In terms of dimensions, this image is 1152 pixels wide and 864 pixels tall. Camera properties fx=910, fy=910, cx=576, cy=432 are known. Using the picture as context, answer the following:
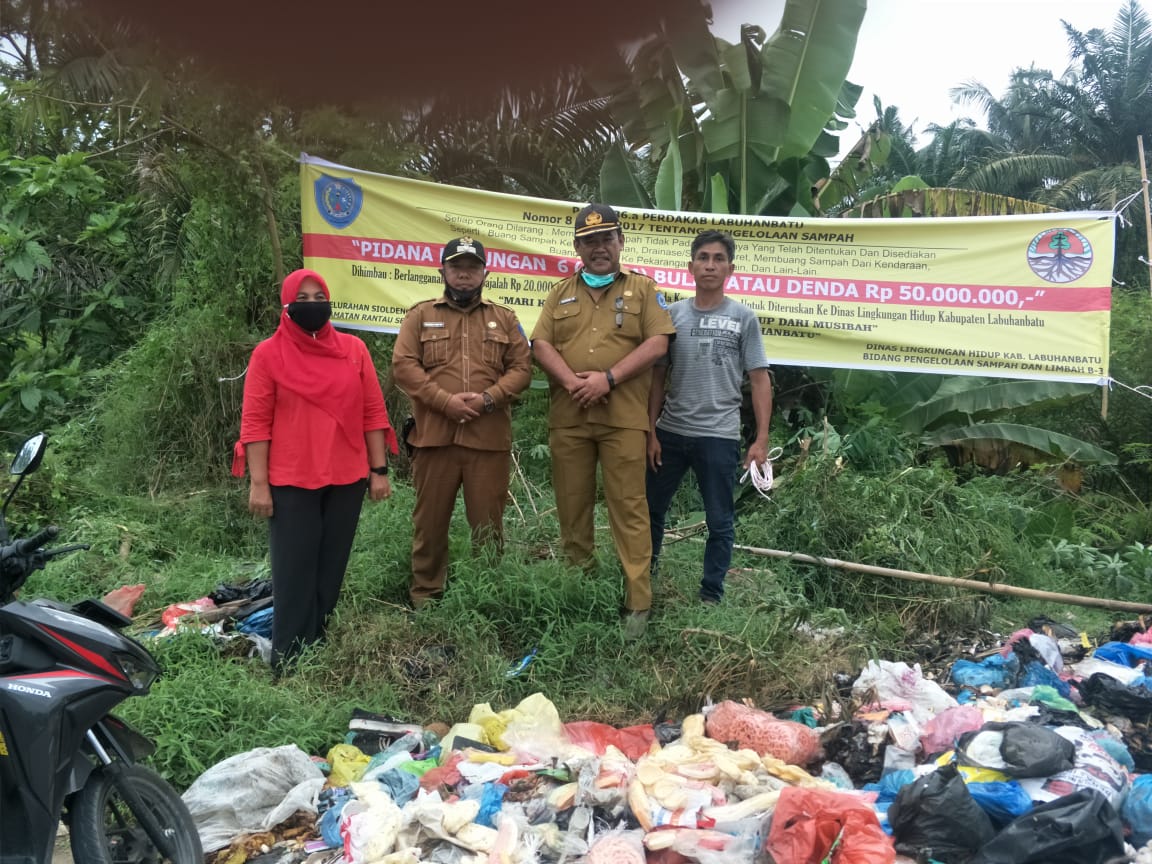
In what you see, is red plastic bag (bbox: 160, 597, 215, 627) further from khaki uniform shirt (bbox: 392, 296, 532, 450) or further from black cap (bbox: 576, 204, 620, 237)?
black cap (bbox: 576, 204, 620, 237)

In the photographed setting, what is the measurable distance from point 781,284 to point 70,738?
4808 millimetres

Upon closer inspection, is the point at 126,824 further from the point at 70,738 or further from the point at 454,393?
the point at 454,393

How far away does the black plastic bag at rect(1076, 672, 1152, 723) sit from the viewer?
11.1 ft

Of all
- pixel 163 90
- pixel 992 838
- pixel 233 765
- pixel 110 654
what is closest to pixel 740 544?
pixel 992 838

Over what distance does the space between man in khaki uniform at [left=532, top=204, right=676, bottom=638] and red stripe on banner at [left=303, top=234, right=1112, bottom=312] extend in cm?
183

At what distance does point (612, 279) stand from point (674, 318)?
379 mm

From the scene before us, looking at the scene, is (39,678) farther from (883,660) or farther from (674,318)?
(883,660)

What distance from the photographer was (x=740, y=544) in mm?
5379

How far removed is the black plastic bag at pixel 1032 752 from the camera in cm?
278

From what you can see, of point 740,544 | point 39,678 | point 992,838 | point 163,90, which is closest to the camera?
point 163,90

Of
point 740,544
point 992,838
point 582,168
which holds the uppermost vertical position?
point 582,168

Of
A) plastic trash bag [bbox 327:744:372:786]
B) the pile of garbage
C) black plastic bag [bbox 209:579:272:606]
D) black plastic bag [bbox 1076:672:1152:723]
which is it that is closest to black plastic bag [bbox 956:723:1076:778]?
the pile of garbage

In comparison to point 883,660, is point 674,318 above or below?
above

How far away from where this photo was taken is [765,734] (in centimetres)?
320
